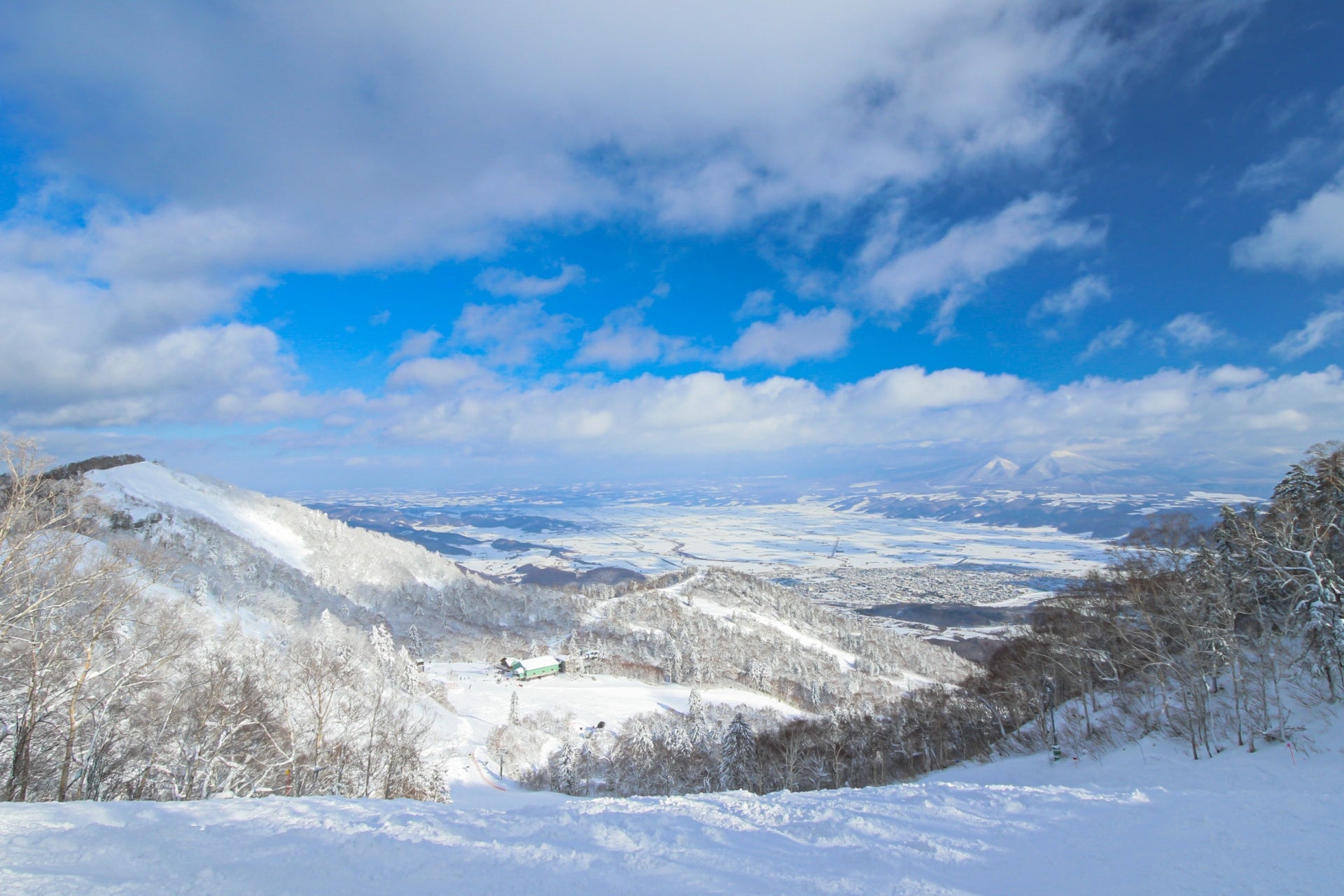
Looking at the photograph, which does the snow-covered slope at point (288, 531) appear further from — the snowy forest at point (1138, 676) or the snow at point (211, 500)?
the snowy forest at point (1138, 676)

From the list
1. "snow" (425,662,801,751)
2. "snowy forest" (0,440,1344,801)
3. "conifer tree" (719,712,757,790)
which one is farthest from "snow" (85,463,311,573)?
"conifer tree" (719,712,757,790)

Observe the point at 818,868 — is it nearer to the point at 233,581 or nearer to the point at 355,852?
the point at 355,852

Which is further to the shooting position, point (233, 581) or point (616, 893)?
point (233, 581)

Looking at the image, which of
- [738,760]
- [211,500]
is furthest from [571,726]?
[211,500]

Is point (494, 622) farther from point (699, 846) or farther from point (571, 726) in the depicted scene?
point (699, 846)

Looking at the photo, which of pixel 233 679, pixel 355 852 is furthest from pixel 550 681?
pixel 355 852

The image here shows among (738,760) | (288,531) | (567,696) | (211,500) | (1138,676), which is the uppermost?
(211,500)

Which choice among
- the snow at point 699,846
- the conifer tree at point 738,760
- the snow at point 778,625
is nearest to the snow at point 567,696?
the snow at point 778,625
